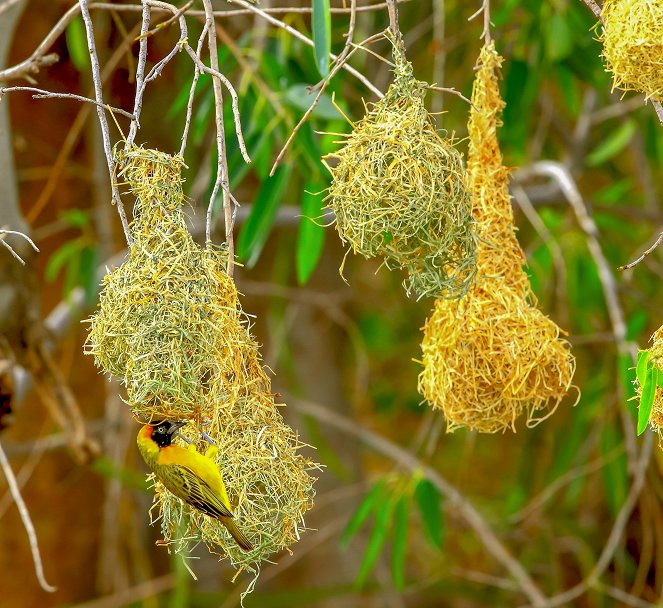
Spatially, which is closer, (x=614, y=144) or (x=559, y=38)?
(x=559, y=38)

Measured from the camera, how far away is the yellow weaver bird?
1.57m

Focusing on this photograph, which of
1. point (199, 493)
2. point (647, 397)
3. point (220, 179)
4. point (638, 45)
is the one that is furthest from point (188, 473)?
point (638, 45)

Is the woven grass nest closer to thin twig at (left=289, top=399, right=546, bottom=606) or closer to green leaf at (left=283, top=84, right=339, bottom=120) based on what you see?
green leaf at (left=283, top=84, right=339, bottom=120)

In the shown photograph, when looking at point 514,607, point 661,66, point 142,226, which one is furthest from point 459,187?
point 514,607

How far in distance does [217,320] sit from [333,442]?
11.0 feet

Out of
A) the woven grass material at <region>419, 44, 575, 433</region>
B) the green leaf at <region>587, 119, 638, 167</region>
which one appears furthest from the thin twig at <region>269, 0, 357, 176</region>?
the green leaf at <region>587, 119, 638, 167</region>

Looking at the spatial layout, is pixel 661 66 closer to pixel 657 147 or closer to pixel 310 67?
pixel 310 67

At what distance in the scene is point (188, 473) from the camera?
5.15ft

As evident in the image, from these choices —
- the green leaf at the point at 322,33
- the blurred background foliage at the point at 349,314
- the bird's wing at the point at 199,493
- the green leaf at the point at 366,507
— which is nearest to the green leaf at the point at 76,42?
the blurred background foliage at the point at 349,314

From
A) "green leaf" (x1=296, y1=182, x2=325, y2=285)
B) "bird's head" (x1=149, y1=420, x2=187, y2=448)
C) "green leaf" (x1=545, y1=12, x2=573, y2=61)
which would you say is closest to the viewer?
"bird's head" (x1=149, y1=420, x2=187, y2=448)

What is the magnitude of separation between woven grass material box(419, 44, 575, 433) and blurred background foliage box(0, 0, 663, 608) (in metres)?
0.75

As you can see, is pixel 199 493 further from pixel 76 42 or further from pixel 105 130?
pixel 76 42

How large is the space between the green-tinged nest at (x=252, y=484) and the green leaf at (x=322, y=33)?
0.64m

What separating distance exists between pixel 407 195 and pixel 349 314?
4.23 meters
